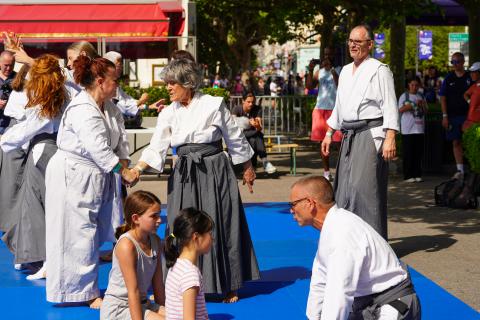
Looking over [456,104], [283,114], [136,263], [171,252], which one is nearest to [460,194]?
[456,104]

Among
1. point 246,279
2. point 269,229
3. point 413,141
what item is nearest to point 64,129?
point 246,279

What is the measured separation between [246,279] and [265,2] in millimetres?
15505

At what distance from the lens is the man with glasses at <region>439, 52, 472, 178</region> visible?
14.8m

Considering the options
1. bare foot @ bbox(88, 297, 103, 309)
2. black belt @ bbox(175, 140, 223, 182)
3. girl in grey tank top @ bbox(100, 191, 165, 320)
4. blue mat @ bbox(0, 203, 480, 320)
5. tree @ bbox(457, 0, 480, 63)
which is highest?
tree @ bbox(457, 0, 480, 63)

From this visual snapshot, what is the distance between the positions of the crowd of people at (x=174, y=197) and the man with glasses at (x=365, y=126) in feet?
0.04

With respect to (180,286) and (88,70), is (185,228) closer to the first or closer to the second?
(180,286)

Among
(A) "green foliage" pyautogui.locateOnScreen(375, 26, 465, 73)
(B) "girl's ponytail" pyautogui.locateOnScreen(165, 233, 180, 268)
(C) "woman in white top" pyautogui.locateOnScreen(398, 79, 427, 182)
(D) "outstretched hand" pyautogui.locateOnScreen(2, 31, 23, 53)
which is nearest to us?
(B) "girl's ponytail" pyautogui.locateOnScreen(165, 233, 180, 268)

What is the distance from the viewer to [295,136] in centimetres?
2419

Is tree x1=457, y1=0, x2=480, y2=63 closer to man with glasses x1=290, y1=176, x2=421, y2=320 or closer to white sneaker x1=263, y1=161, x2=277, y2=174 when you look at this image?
white sneaker x1=263, y1=161, x2=277, y2=174

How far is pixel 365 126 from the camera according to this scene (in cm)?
859

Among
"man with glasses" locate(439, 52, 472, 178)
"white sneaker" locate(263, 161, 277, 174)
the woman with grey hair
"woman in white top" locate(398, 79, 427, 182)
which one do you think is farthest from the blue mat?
"white sneaker" locate(263, 161, 277, 174)

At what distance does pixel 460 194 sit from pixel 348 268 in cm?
829

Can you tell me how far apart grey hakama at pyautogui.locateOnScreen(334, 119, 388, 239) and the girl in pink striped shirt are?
2.87m

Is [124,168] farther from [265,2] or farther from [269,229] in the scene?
[265,2]
